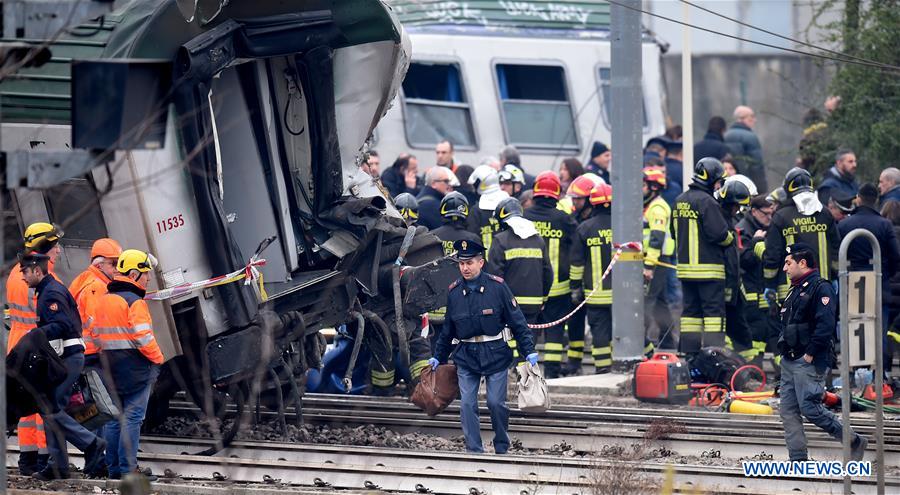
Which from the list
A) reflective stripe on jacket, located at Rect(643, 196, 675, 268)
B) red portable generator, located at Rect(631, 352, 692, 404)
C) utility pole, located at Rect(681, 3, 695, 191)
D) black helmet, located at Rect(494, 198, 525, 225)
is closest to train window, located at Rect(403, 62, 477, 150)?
utility pole, located at Rect(681, 3, 695, 191)

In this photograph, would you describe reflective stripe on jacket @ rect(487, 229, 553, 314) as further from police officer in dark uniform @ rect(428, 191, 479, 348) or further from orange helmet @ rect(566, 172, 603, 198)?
orange helmet @ rect(566, 172, 603, 198)

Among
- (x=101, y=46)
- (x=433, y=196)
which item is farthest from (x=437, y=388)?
(x=433, y=196)

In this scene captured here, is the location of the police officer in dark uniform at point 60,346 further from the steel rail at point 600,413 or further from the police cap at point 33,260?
the steel rail at point 600,413

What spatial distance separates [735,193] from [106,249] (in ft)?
21.6

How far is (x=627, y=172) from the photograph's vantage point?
48.3 feet

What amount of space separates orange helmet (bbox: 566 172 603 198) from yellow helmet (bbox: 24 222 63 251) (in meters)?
6.88

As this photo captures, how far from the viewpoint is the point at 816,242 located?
45.8 feet

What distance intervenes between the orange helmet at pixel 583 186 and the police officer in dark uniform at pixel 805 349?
5.32 metres

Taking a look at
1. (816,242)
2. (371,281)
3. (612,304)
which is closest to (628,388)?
(612,304)

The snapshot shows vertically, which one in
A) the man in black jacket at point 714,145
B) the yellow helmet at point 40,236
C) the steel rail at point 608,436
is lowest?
the steel rail at point 608,436

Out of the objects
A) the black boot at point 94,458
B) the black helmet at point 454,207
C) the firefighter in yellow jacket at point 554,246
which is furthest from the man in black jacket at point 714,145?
the black boot at point 94,458

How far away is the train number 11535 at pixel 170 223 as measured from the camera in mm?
10336

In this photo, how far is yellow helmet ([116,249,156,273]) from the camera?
9.77 m

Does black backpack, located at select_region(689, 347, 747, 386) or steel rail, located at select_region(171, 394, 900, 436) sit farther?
black backpack, located at select_region(689, 347, 747, 386)
